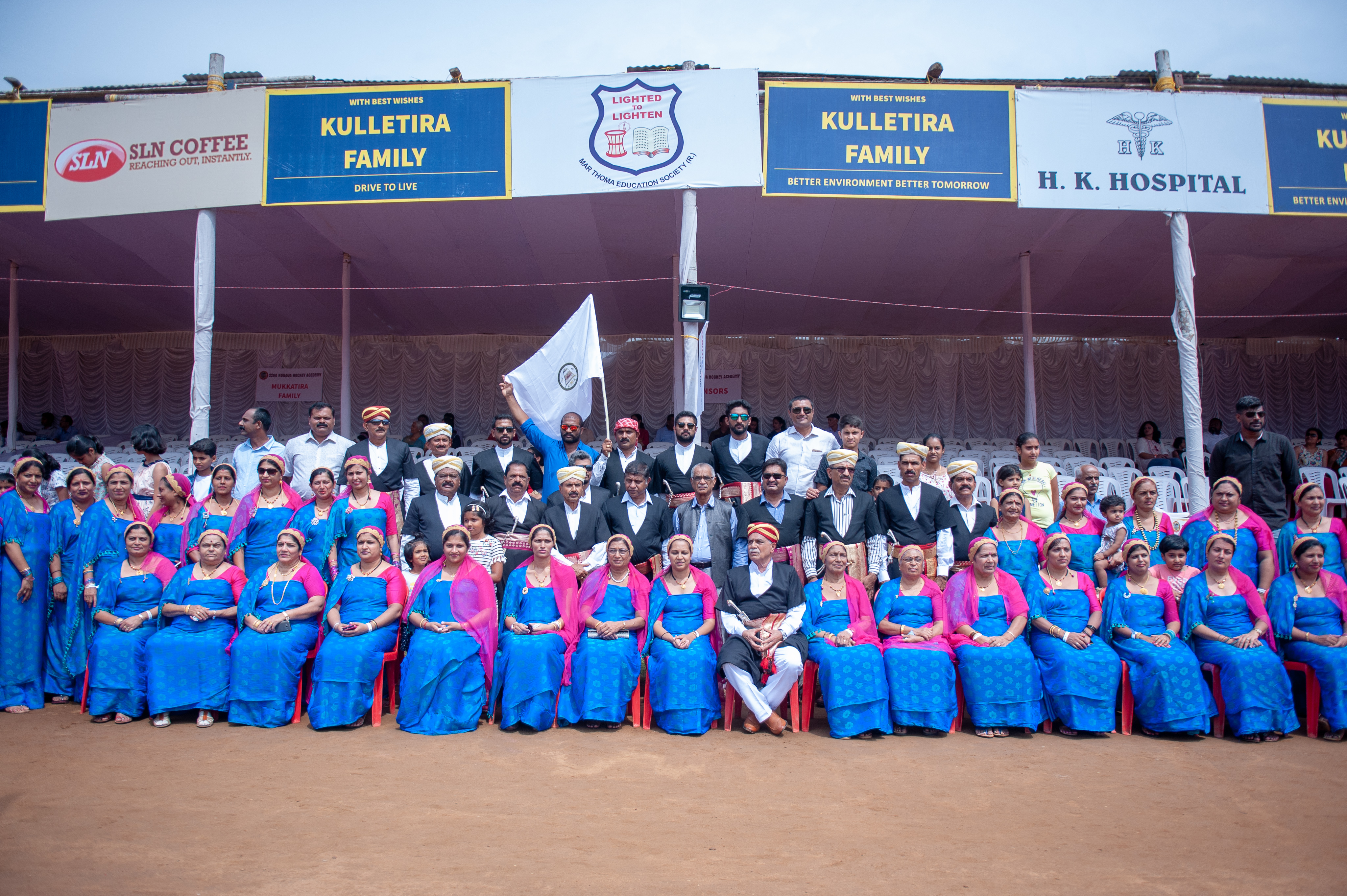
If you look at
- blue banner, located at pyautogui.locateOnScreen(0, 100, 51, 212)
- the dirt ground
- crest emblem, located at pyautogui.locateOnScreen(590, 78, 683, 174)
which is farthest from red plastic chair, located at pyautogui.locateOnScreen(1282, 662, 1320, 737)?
blue banner, located at pyautogui.locateOnScreen(0, 100, 51, 212)

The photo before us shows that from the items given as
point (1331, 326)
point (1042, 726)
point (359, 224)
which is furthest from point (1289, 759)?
point (1331, 326)

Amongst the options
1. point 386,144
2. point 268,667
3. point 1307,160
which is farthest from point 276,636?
point 1307,160

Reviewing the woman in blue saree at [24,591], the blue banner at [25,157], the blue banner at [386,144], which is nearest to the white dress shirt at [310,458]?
the woman in blue saree at [24,591]

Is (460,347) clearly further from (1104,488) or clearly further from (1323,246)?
(1323,246)

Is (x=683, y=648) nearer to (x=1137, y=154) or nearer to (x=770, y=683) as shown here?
(x=770, y=683)

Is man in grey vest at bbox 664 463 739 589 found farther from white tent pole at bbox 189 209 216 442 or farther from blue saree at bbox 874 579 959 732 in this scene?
white tent pole at bbox 189 209 216 442

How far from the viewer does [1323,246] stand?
8.74 metres

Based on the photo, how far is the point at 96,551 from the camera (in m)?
4.86

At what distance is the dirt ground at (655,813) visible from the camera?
2.58 metres

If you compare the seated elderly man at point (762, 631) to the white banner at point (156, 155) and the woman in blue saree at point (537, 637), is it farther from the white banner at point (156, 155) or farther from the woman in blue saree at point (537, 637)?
the white banner at point (156, 155)

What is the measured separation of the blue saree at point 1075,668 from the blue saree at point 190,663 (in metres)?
4.29

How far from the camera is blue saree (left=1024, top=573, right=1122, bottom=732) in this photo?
167 inches

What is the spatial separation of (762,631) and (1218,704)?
2409mm

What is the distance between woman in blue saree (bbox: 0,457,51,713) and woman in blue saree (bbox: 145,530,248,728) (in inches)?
31.5
